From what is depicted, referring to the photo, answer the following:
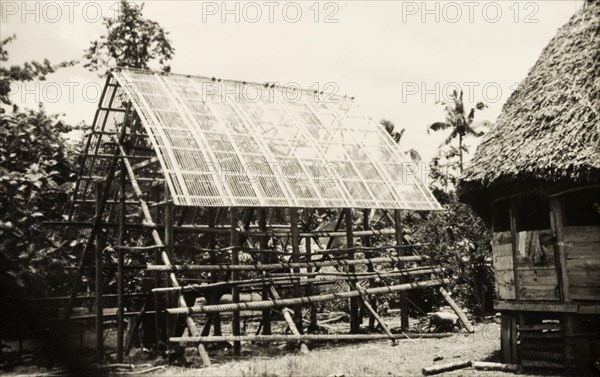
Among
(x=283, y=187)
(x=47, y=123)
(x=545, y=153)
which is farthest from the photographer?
(x=283, y=187)

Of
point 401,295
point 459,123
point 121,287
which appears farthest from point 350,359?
point 459,123

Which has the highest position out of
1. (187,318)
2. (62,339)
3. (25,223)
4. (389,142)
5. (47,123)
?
(389,142)

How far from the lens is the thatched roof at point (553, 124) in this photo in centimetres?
1112

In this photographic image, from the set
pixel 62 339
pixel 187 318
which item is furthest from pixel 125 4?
pixel 62 339

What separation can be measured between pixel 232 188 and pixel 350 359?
4.62m

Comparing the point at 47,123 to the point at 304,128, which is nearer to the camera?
the point at 47,123

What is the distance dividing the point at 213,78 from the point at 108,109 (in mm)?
3388

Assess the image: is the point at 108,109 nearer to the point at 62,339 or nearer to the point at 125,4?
the point at 62,339

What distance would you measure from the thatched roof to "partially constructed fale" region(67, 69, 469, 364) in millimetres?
3867

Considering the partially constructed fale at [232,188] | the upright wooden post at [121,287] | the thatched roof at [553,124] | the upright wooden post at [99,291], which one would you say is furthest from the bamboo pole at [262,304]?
the thatched roof at [553,124]

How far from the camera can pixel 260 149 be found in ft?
51.0

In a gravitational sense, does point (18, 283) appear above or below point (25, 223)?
below

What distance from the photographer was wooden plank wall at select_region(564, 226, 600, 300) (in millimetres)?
11219

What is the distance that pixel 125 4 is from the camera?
31.2 m
